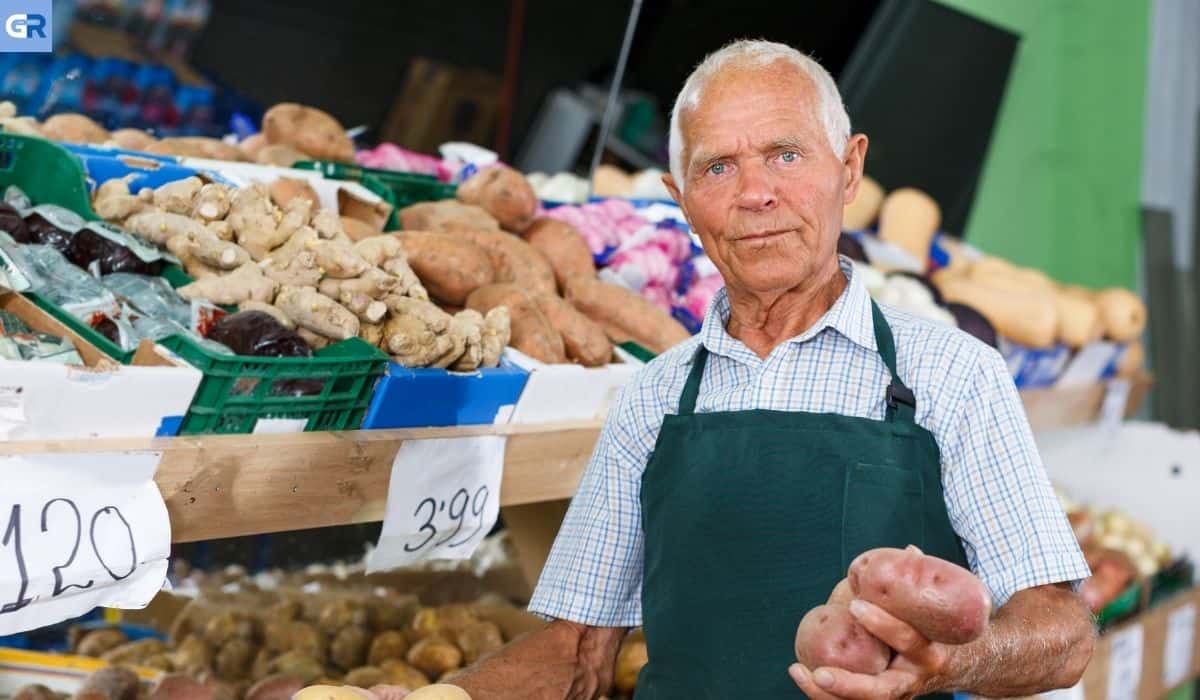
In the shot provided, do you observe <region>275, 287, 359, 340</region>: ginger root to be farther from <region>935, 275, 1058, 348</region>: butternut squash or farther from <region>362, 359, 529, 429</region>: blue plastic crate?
<region>935, 275, 1058, 348</region>: butternut squash

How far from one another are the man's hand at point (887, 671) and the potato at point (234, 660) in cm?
159

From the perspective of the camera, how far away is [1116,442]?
4.75 meters

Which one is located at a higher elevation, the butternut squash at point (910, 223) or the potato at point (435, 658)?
the butternut squash at point (910, 223)

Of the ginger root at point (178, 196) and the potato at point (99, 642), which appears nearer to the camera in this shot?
the ginger root at point (178, 196)

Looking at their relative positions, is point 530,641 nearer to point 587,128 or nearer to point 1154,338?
point 587,128

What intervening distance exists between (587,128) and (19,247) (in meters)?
3.42

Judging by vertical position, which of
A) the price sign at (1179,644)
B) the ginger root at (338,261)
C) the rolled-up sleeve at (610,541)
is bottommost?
the price sign at (1179,644)

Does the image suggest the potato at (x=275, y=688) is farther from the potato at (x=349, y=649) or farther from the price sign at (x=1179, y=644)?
the price sign at (x=1179, y=644)

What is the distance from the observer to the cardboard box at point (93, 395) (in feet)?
4.96

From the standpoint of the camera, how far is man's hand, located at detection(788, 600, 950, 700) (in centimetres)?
119

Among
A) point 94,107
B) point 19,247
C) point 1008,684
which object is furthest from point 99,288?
point 94,107

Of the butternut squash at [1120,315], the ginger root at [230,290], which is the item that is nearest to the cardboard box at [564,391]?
the ginger root at [230,290]

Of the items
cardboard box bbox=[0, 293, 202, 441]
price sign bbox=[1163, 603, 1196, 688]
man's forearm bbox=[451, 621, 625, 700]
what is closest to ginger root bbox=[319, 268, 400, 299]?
cardboard box bbox=[0, 293, 202, 441]

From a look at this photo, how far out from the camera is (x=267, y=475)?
1745 mm
